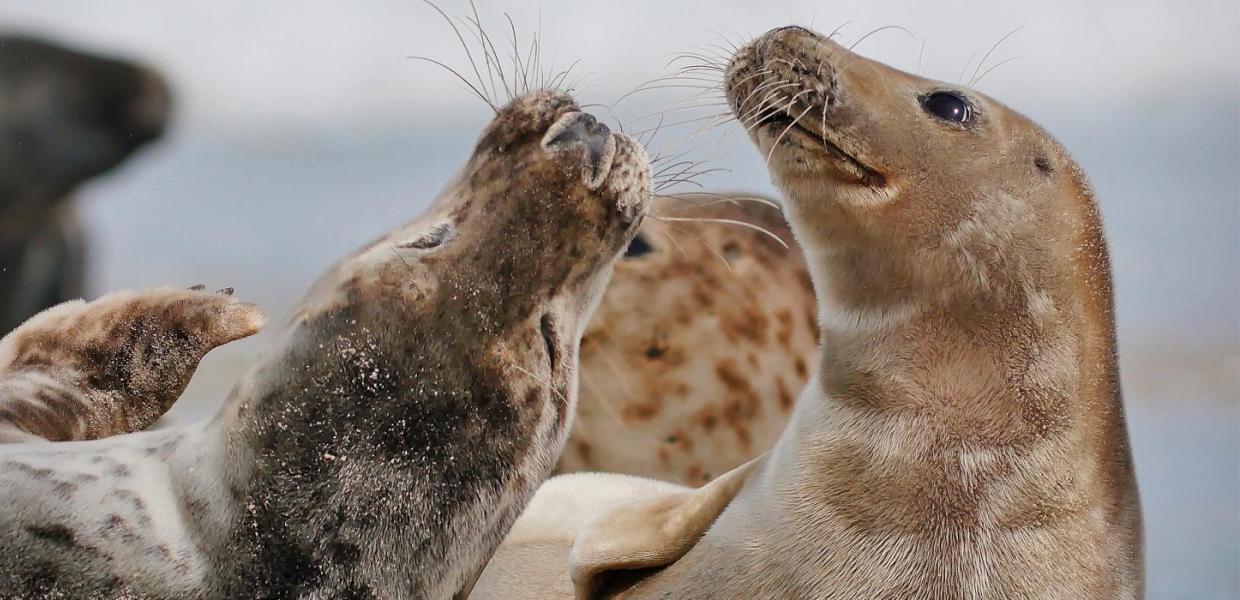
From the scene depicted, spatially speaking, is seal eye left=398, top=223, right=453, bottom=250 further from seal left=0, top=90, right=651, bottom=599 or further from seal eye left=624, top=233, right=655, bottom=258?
seal eye left=624, top=233, right=655, bottom=258

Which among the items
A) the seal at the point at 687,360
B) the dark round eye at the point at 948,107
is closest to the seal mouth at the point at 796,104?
the dark round eye at the point at 948,107

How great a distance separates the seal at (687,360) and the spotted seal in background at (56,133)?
1.46 meters

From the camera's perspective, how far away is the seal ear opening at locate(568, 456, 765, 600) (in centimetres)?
214

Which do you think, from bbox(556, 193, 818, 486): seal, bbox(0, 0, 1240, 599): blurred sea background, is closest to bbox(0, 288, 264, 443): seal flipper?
bbox(0, 0, 1240, 599): blurred sea background

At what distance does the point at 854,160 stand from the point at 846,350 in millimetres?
301

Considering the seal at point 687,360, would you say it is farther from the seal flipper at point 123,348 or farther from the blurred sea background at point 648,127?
the seal flipper at point 123,348

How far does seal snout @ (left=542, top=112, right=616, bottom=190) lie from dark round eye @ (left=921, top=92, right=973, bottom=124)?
60 centimetres

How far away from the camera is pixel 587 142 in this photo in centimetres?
167

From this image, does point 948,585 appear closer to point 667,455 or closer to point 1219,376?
point 667,455

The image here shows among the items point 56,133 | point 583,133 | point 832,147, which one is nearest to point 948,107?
point 832,147

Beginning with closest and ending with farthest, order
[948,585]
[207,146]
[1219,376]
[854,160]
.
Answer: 1. [948,585]
2. [854,160]
3. [207,146]
4. [1219,376]

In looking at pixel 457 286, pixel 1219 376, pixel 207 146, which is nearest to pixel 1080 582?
pixel 457 286

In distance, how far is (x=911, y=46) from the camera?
3.43 meters

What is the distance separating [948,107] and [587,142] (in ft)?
2.25
